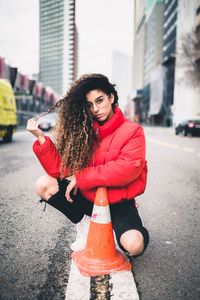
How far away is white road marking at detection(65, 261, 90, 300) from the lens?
6.95 ft

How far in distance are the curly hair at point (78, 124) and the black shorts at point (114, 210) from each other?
0.81 ft

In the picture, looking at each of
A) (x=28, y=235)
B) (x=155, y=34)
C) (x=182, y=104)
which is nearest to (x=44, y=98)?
(x=182, y=104)

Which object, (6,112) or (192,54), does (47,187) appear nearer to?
(6,112)

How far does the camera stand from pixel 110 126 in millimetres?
2793

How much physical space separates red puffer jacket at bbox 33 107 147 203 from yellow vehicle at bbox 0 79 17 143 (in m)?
11.1

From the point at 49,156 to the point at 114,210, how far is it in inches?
27.8

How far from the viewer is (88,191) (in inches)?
111

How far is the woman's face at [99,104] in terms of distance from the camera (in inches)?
111

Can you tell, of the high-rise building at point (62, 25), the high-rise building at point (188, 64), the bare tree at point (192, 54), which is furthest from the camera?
the high-rise building at point (188, 64)

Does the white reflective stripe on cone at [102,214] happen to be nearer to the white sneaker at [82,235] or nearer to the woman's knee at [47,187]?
the white sneaker at [82,235]

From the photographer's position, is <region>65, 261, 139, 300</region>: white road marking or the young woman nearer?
<region>65, 261, 139, 300</region>: white road marking

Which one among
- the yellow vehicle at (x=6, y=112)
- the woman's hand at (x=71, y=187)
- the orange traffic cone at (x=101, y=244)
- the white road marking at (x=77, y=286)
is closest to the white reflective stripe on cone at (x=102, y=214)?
the orange traffic cone at (x=101, y=244)

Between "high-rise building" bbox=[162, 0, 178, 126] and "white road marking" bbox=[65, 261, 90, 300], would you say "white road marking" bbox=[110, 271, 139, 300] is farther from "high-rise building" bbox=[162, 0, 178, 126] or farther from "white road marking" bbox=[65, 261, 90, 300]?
"high-rise building" bbox=[162, 0, 178, 126]

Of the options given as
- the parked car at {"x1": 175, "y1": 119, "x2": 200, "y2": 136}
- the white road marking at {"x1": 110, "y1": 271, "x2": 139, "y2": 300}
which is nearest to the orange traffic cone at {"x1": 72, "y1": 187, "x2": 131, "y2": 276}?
the white road marking at {"x1": 110, "y1": 271, "x2": 139, "y2": 300}
